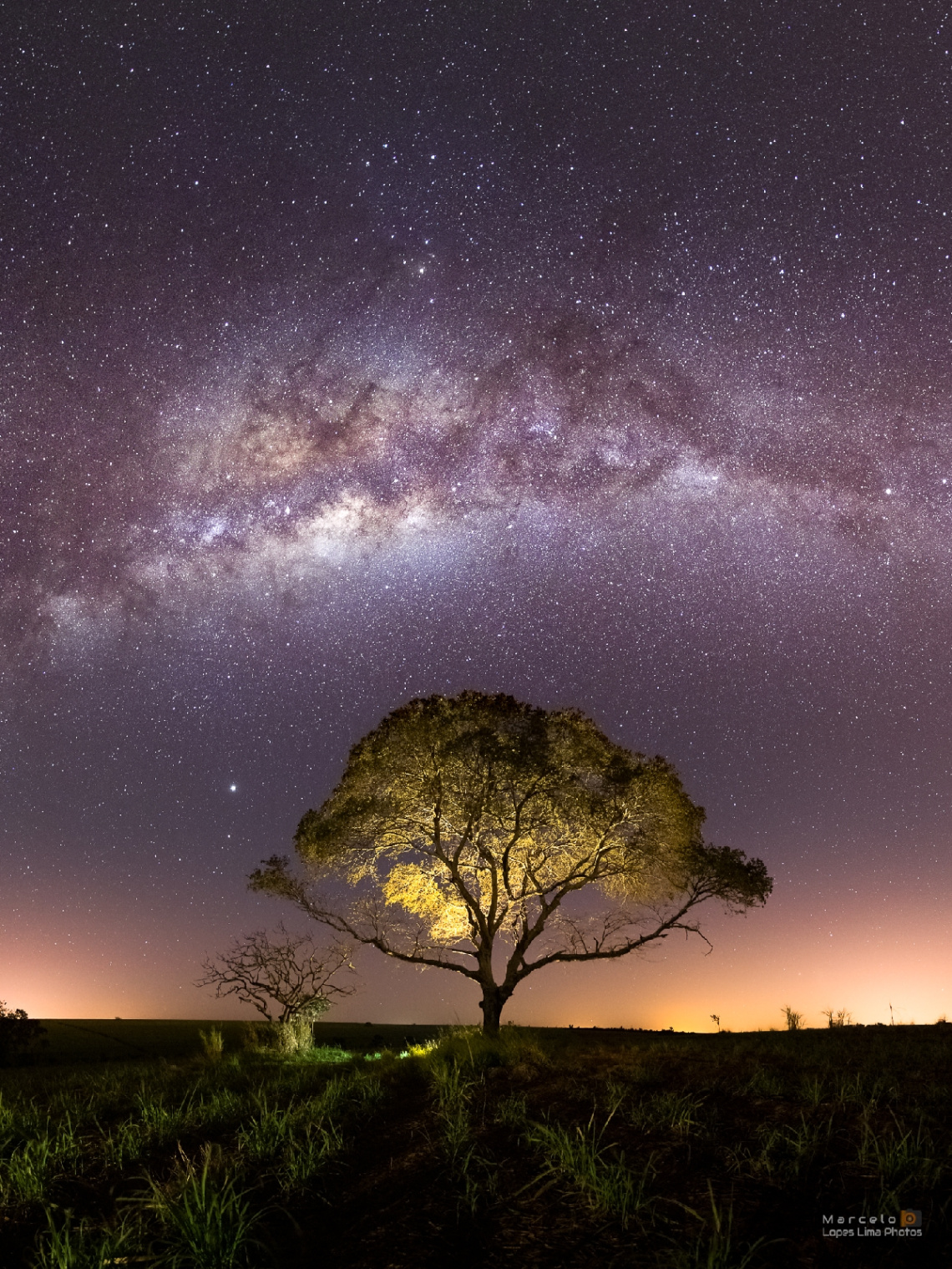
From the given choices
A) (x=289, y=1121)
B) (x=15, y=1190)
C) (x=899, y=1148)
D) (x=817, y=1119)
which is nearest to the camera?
(x=899, y=1148)

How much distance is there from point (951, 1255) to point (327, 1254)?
330 cm

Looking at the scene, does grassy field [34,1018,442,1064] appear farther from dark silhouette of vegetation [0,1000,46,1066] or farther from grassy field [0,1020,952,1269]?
grassy field [0,1020,952,1269]

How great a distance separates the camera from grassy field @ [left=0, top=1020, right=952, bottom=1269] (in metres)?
4.42

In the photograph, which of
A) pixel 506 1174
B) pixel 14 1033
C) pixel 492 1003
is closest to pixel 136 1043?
pixel 14 1033

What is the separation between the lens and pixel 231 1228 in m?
4.57

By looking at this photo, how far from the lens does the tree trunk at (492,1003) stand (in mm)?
21922

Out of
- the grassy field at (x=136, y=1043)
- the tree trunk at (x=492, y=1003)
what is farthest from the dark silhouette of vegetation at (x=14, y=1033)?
the tree trunk at (x=492, y=1003)

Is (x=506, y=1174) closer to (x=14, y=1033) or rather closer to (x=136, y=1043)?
(x=14, y=1033)

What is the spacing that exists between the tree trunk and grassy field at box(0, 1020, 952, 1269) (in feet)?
39.3

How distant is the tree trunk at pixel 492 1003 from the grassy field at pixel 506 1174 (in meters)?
12.0

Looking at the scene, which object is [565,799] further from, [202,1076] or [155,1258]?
[155,1258]

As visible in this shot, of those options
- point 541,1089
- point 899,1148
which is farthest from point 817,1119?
point 541,1089

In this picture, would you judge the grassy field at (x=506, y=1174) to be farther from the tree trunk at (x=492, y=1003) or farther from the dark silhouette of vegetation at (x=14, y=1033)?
the dark silhouette of vegetation at (x=14, y=1033)

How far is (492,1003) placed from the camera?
22.2 metres
